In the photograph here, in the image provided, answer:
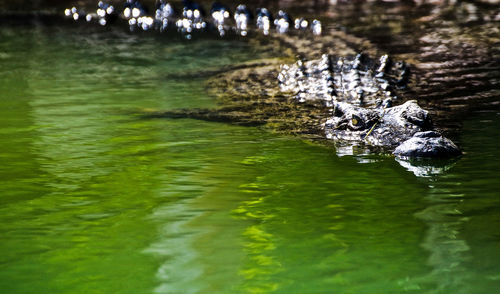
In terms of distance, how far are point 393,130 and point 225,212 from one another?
1.85m

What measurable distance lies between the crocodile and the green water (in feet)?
0.87

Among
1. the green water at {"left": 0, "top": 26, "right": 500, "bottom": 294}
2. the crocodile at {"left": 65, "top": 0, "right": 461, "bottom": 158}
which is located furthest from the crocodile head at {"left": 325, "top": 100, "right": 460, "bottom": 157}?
the green water at {"left": 0, "top": 26, "right": 500, "bottom": 294}

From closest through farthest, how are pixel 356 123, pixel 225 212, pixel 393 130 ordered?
pixel 225 212, pixel 393 130, pixel 356 123

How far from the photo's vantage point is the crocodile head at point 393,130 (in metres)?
4.41

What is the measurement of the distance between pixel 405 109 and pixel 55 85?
4136 mm

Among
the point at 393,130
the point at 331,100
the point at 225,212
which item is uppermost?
the point at 331,100

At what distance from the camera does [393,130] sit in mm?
4844

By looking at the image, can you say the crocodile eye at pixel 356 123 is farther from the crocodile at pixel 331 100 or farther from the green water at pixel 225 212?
the green water at pixel 225 212

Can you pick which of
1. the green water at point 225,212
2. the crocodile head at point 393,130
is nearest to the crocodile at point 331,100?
the crocodile head at point 393,130

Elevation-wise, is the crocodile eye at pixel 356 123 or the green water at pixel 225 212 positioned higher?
the crocodile eye at pixel 356 123

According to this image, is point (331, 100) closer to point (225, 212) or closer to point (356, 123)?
point (356, 123)

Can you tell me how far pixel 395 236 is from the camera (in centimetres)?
309

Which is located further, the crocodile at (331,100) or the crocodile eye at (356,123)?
the crocodile eye at (356,123)

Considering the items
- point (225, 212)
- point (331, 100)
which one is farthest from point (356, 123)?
point (225, 212)
